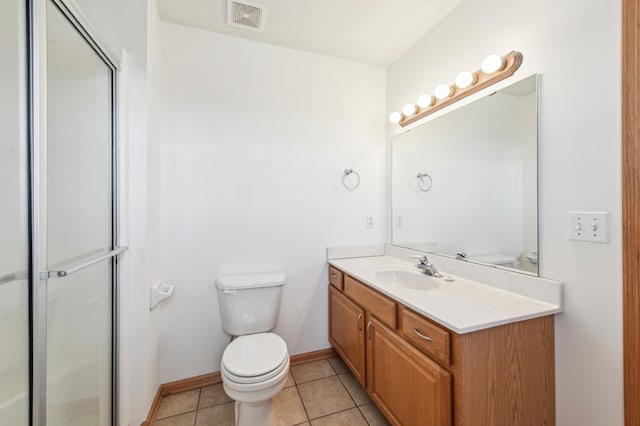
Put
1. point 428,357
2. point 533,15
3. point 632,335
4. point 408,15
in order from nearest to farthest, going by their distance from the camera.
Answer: point 632,335 → point 428,357 → point 533,15 → point 408,15

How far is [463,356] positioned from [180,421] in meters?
1.59

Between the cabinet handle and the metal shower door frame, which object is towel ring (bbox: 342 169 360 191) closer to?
the cabinet handle

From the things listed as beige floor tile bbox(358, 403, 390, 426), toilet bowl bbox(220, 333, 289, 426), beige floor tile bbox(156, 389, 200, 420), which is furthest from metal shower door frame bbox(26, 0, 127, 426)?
beige floor tile bbox(358, 403, 390, 426)

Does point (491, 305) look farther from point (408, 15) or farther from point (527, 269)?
point (408, 15)

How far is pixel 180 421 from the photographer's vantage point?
60.7 inches

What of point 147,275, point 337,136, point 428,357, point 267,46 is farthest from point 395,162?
point 147,275

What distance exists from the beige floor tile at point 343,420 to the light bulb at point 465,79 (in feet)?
6.50

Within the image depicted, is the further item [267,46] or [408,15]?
[267,46]

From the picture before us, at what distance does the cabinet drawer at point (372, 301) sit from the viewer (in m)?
1.35

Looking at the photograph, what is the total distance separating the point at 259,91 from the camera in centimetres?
196

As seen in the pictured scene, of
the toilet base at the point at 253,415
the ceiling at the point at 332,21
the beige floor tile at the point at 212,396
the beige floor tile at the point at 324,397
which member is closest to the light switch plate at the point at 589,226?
the ceiling at the point at 332,21

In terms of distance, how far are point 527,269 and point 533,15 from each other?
3.84ft

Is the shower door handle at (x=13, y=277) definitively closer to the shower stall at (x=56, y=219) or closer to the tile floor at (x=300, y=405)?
the shower stall at (x=56, y=219)

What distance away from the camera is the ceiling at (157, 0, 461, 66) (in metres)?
1.61
